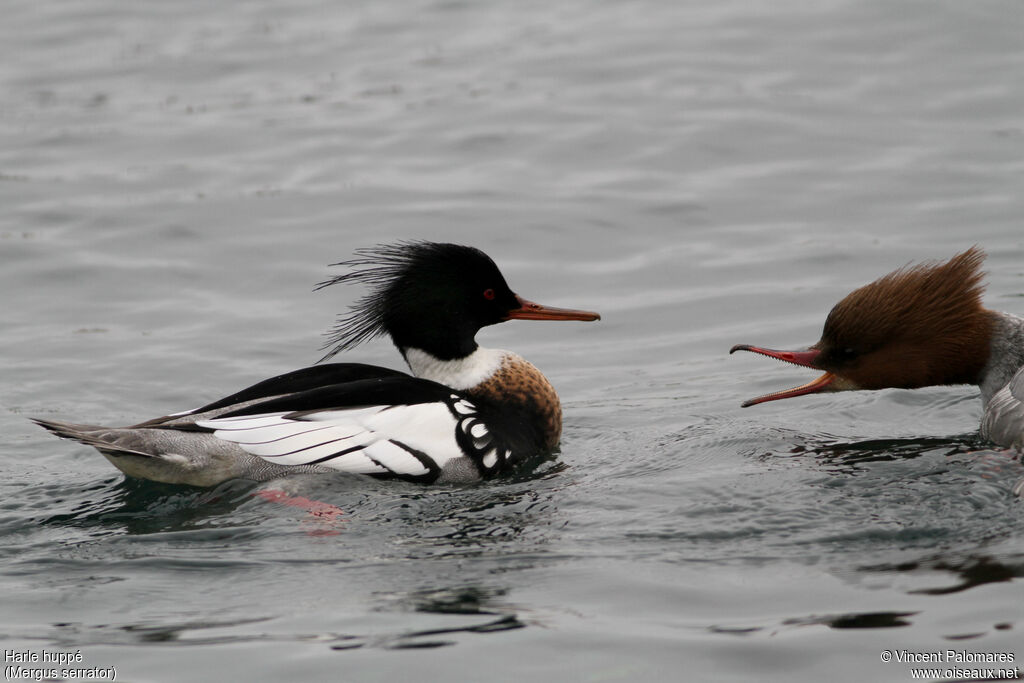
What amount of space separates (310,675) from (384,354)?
4.71m

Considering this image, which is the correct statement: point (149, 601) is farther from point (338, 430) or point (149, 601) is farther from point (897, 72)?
point (897, 72)

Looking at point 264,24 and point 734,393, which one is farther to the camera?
point 264,24

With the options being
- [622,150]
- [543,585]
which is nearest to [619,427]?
[543,585]

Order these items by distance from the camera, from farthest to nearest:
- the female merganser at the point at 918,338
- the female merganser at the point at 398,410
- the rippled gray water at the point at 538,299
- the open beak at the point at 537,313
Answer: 1. the open beak at the point at 537,313
2. the female merganser at the point at 918,338
3. the female merganser at the point at 398,410
4. the rippled gray water at the point at 538,299

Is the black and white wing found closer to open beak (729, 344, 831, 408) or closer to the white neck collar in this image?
the white neck collar

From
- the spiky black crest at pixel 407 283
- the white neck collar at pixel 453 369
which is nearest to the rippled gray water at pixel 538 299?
the white neck collar at pixel 453 369

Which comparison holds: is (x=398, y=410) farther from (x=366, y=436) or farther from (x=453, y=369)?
(x=453, y=369)

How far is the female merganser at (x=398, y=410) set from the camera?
5.88m

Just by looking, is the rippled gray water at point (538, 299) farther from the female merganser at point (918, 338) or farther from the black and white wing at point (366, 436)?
the female merganser at point (918, 338)

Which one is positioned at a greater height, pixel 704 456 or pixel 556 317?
pixel 556 317

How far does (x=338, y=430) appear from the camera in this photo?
6.06m

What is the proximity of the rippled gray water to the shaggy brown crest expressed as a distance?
0.40m

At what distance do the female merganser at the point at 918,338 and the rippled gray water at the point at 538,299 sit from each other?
0.34 m

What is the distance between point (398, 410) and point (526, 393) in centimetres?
80
